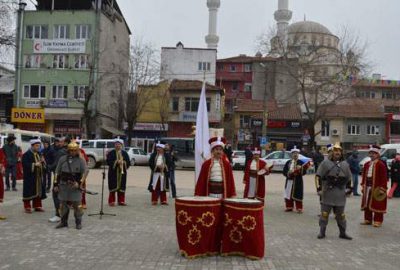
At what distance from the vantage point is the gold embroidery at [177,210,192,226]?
24.9ft

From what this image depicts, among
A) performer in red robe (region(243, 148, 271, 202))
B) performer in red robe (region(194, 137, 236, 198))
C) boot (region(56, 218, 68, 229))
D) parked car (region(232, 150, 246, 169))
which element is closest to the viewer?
performer in red robe (region(194, 137, 236, 198))

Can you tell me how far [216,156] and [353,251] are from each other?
280 centimetres

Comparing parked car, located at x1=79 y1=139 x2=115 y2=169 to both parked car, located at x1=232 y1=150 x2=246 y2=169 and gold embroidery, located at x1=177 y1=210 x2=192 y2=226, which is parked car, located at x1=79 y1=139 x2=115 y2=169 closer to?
parked car, located at x1=232 y1=150 x2=246 y2=169

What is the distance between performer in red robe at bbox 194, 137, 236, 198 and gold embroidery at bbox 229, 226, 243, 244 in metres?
1.12

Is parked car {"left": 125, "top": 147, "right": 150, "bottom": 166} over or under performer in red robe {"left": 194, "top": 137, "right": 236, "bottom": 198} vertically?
under

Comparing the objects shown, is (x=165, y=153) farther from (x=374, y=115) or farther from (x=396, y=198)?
(x=374, y=115)

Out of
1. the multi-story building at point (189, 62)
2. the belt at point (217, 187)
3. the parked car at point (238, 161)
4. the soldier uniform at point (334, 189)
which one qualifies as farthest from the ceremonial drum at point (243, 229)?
the multi-story building at point (189, 62)

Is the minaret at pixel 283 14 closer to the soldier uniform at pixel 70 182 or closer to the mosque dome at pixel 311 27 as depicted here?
the mosque dome at pixel 311 27

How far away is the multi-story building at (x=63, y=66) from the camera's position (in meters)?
45.8

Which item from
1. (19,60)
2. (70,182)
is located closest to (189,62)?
(19,60)

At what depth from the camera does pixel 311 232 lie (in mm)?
10336

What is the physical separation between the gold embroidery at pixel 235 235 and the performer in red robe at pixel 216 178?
1116mm

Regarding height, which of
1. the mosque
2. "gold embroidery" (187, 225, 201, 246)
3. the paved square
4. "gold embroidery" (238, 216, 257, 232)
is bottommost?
the paved square

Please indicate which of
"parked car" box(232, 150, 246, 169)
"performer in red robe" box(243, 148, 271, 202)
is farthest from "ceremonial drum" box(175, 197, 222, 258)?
"parked car" box(232, 150, 246, 169)
